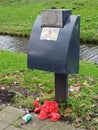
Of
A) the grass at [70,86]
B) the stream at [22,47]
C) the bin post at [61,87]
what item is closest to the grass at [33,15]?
the stream at [22,47]

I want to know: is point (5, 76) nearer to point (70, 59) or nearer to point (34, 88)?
point (34, 88)

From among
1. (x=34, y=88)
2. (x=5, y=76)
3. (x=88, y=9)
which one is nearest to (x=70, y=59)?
(x=34, y=88)

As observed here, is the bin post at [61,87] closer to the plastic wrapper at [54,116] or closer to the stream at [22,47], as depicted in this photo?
the plastic wrapper at [54,116]

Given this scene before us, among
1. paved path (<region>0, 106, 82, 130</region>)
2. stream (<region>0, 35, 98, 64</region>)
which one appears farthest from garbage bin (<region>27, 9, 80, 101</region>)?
stream (<region>0, 35, 98, 64</region>)

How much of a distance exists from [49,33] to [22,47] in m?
8.02

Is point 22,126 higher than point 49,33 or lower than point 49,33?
lower

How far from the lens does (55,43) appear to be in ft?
17.4

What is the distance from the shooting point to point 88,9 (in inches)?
741

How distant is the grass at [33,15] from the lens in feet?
50.1

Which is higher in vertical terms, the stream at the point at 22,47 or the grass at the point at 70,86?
the grass at the point at 70,86

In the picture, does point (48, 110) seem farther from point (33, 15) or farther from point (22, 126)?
point (33, 15)

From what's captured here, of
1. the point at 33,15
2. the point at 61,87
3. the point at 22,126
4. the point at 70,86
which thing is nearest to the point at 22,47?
the point at 33,15

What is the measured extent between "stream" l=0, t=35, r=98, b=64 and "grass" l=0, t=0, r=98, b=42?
0.70 m

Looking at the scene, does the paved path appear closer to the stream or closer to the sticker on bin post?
the sticker on bin post
